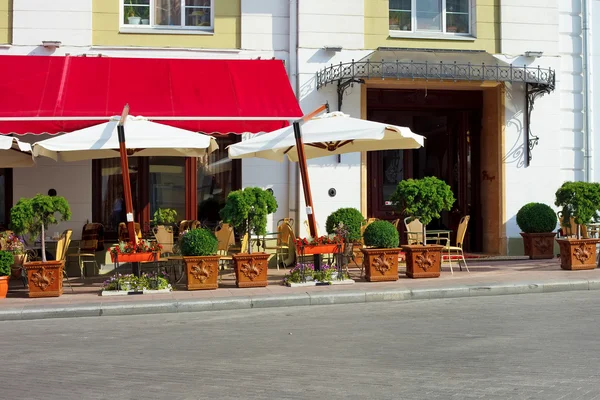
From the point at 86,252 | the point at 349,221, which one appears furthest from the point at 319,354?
the point at 86,252

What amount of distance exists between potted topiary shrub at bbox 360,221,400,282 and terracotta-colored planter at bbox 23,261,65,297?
15.3 ft

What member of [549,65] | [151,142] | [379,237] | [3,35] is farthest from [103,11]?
[549,65]

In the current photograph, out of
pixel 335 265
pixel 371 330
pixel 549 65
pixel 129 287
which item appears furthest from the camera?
pixel 549 65

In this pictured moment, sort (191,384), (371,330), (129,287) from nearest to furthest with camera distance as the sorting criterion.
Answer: (191,384)
(371,330)
(129,287)

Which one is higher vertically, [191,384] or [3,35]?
[3,35]

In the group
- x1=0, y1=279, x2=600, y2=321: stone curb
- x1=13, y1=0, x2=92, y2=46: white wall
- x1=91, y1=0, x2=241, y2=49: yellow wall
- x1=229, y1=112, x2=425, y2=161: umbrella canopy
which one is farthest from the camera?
x1=91, y1=0, x2=241, y2=49: yellow wall

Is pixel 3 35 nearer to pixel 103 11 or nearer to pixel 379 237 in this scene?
pixel 103 11

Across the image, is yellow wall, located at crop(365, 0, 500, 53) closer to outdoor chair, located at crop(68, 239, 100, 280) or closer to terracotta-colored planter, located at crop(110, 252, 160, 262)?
terracotta-colored planter, located at crop(110, 252, 160, 262)

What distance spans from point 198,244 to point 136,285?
1107 millimetres

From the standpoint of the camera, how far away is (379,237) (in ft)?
41.2

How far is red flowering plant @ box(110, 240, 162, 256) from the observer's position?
39.4 feet

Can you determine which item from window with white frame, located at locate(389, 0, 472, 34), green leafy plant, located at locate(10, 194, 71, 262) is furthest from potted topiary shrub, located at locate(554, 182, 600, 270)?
green leafy plant, located at locate(10, 194, 71, 262)

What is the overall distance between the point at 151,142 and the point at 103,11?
176 inches

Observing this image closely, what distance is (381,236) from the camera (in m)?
12.6
